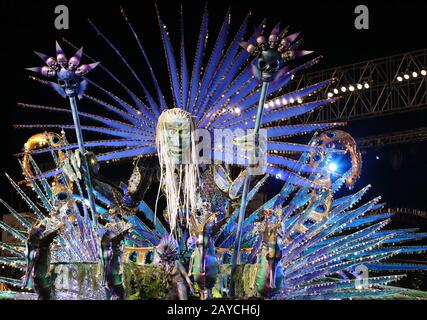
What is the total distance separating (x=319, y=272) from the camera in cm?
1058

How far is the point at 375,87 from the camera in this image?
602 inches

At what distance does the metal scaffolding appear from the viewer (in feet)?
48.5

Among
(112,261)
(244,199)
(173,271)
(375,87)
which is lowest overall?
(173,271)

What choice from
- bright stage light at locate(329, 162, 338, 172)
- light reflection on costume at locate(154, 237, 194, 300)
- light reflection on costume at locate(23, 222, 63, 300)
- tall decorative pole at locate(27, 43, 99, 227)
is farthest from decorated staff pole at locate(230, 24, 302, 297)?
light reflection on costume at locate(23, 222, 63, 300)

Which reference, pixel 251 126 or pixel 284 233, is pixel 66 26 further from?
pixel 284 233

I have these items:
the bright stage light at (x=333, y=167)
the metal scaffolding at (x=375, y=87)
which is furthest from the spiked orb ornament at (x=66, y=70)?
the metal scaffolding at (x=375, y=87)

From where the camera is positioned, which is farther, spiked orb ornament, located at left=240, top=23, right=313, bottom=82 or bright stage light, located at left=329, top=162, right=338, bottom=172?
bright stage light, located at left=329, top=162, right=338, bottom=172

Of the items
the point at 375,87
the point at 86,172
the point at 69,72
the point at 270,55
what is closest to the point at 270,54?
the point at 270,55

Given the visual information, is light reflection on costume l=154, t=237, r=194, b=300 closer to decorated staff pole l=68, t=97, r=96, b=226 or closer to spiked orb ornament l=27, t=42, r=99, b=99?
decorated staff pole l=68, t=97, r=96, b=226

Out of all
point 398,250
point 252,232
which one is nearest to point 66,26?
point 252,232

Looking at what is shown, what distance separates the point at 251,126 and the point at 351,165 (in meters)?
1.58

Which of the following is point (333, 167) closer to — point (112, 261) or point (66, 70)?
point (112, 261)

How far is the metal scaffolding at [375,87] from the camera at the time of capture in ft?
48.5

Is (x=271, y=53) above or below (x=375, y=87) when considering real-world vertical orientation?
below
